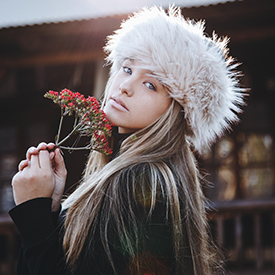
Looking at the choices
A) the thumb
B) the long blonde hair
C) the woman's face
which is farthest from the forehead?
the thumb

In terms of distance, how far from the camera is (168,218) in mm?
1492

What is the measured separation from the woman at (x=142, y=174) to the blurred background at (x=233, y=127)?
289 cm

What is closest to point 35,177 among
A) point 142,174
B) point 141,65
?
point 142,174

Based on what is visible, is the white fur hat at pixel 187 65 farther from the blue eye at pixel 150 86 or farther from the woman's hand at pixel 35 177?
the woman's hand at pixel 35 177

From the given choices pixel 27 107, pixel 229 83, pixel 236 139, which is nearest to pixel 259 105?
pixel 236 139

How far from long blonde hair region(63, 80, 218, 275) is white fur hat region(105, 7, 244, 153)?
7 centimetres

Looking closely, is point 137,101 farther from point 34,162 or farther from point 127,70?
point 34,162

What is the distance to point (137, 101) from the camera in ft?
5.34

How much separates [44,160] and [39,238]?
282mm

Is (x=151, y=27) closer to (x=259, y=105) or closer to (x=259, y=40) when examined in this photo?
(x=259, y=40)

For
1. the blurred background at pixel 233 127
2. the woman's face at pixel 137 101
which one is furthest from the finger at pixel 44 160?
the blurred background at pixel 233 127

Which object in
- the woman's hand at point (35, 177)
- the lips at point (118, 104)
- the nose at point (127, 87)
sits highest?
the nose at point (127, 87)

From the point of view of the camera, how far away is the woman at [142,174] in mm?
1437

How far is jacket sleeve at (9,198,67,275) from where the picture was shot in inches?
56.2
